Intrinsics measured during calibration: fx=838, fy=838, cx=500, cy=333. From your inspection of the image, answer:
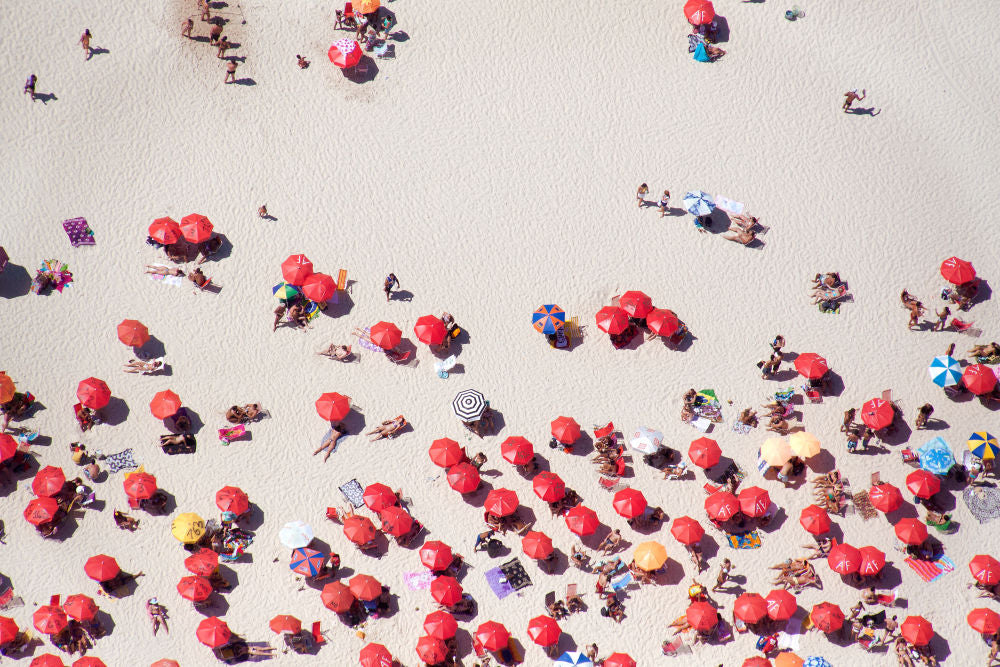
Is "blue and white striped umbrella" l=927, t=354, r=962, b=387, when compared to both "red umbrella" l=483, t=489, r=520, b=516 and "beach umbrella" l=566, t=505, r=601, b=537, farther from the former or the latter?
"red umbrella" l=483, t=489, r=520, b=516

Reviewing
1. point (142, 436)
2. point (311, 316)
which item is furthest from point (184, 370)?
point (311, 316)

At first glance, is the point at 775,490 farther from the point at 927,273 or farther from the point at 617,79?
the point at 617,79

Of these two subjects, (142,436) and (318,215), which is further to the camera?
(318,215)

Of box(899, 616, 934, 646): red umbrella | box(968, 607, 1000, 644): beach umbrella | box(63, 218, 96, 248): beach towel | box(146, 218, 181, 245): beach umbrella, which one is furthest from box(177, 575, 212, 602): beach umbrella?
box(968, 607, 1000, 644): beach umbrella

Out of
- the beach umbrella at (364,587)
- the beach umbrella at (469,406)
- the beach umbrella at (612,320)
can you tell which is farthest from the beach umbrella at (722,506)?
the beach umbrella at (364,587)

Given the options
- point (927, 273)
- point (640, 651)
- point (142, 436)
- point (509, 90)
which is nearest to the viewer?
point (640, 651)

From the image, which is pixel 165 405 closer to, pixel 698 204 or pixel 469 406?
pixel 469 406

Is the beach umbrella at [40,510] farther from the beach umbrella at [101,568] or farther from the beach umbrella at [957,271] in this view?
the beach umbrella at [957,271]
